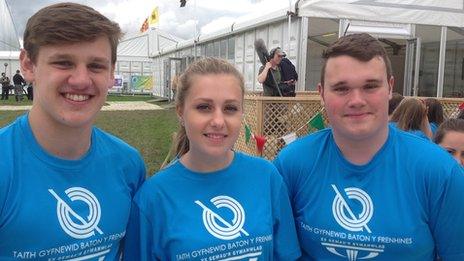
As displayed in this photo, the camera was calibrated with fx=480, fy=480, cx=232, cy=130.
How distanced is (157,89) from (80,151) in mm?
33740

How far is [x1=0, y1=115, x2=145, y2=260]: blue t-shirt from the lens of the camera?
1836 mm

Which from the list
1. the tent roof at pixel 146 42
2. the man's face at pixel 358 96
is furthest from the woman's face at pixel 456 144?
the tent roof at pixel 146 42

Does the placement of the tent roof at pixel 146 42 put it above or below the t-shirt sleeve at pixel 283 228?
above

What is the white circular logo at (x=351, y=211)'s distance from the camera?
2.07 meters

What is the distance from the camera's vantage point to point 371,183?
211cm

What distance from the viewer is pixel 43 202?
1898mm

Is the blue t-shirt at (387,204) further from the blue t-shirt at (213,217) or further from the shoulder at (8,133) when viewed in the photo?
the shoulder at (8,133)

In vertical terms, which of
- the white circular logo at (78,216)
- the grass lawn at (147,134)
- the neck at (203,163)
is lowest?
the grass lawn at (147,134)

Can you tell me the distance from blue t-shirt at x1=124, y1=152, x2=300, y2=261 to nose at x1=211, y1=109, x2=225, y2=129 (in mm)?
230

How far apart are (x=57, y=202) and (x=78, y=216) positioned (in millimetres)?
102

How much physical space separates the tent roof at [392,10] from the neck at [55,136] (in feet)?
28.1

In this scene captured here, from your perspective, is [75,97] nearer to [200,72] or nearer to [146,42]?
[200,72]

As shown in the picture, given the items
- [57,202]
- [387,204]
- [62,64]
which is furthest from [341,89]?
[57,202]

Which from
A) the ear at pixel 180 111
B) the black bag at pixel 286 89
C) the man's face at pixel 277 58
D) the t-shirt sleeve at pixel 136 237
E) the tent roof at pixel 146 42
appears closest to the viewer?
the t-shirt sleeve at pixel 136 237
